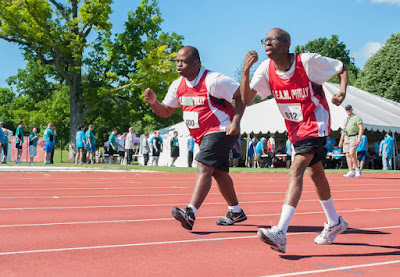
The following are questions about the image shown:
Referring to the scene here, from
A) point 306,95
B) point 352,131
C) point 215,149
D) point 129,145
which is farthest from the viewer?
point 129,145

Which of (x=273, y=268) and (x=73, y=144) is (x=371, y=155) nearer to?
(x=73, y=144)

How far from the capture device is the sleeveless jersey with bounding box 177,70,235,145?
5.37 meters

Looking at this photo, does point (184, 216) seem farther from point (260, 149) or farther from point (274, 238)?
point (260, 149)

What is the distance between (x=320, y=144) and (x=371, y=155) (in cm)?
2943

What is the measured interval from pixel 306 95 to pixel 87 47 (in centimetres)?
3150

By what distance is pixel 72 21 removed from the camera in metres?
33.5

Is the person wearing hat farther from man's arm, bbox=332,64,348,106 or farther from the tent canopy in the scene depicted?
the tent canopy

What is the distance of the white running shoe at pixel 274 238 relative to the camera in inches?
157

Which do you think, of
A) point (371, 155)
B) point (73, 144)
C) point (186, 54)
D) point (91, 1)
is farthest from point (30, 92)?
point (186, 54)

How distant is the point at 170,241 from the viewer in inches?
185

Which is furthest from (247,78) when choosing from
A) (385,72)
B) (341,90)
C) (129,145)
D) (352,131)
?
(385,72)

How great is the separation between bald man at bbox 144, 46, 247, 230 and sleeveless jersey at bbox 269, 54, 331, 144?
0.70 metres

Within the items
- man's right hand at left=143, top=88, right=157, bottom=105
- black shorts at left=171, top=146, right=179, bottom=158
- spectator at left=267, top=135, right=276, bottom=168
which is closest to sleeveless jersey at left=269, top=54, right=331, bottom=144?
man's right hand at left=143, top=88, right=157, bottom=105

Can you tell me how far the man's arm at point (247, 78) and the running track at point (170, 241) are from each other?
1.32 m
